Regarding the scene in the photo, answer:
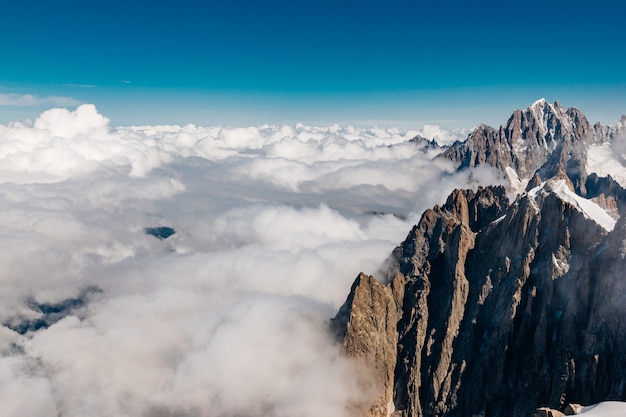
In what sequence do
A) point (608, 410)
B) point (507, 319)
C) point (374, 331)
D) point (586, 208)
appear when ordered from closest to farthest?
point (608, 410)
point (586, 208)
point (507, 319)
point (374, 331)

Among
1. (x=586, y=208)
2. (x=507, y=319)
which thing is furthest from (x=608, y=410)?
(x=586, y=208)

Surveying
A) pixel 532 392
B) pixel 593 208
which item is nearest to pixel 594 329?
pixel 532 392

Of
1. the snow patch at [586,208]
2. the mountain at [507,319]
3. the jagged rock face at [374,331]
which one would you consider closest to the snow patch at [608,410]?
the mountain at [507,319]

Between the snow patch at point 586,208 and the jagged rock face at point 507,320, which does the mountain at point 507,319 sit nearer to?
the jagged rock face at point 507,320

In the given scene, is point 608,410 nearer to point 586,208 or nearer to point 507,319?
point 507,319

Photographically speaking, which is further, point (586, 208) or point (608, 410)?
point (586, 208)

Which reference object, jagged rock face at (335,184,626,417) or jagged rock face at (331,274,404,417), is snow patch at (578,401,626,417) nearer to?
jagged rock face at (335,184,626,417)
